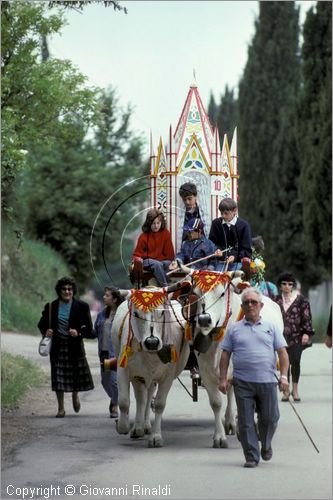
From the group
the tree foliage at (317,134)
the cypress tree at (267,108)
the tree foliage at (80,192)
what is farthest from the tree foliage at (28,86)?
the cypress tree at (267,108)

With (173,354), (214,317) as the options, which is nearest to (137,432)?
(173,354)

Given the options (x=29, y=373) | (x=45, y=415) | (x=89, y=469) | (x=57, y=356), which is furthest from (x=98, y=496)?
(x=29, y=373)

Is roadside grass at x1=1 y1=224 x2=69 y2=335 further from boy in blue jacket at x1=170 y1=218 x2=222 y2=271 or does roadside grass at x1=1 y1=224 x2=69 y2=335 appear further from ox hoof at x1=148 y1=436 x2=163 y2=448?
boy in blue jacket at x1=170 y1=218 x2=222 y2=271

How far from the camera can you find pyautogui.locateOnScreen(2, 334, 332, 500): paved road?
38.5 feet

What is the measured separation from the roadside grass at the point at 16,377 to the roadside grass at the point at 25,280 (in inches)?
301

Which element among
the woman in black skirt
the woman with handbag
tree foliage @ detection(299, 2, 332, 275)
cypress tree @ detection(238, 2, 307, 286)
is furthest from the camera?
cypress tree @ detection(238, 2, 307, 286)

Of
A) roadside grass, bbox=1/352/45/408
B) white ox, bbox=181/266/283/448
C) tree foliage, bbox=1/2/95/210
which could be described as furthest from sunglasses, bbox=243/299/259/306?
roadside grass, bbox=1/352/45/408

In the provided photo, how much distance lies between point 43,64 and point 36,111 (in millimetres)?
597

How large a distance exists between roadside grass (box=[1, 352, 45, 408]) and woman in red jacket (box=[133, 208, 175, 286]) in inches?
218

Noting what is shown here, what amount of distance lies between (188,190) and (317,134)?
29248 mm

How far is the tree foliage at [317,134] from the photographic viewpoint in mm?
40438

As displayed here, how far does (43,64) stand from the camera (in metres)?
17.1

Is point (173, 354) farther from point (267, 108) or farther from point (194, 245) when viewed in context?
point (267, 108)

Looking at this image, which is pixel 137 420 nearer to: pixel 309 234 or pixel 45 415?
pixel 45 415
